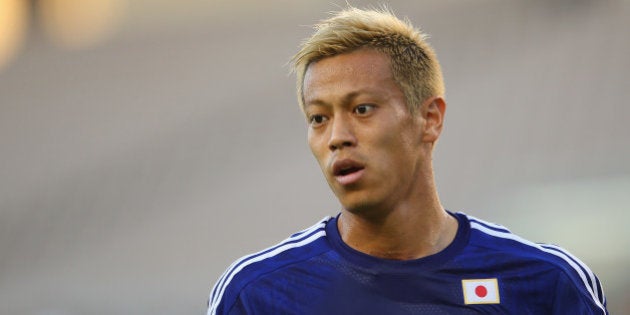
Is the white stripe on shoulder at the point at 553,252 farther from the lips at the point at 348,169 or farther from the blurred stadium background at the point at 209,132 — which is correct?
the blurred stadium background at the point at 209,132

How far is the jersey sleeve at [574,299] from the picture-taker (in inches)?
107

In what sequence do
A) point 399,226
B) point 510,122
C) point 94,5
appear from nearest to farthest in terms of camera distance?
point 399,226, point 510,122, point 94,5

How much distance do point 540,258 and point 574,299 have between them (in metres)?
0.16

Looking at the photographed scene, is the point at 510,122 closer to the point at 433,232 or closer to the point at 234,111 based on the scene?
the point at 234,111

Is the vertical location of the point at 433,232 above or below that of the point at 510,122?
below

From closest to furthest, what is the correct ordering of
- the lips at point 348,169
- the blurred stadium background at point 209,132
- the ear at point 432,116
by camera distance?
the lips at point 348,169 < the ear at point 432,116 < the blurred stadium background at point 209,132

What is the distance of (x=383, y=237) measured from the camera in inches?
112

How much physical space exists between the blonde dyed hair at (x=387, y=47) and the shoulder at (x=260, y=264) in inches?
17.6

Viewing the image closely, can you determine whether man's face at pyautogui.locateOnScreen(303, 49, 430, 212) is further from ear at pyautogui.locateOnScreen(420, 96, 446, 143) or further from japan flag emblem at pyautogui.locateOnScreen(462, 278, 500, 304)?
japan flag emblem at pyautogui.locateOnScreen(462, 278, 500, 304)

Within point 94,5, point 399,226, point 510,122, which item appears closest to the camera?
point 399,226

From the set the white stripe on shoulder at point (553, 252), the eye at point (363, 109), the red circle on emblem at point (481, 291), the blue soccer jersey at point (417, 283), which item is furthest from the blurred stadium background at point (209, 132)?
the eye at point (363, 109)

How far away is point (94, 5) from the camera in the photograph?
11.5 metres

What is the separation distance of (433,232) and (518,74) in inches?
341

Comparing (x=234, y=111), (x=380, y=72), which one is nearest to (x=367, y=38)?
(x=380, y=72)
